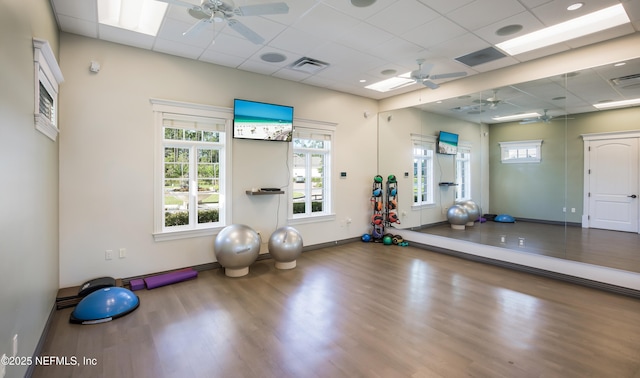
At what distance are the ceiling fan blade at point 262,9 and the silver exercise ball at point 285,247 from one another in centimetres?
324

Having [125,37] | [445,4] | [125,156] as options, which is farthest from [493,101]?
[125,156]

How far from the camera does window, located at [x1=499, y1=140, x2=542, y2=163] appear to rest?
5250mm

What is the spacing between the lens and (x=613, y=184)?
4.61 m

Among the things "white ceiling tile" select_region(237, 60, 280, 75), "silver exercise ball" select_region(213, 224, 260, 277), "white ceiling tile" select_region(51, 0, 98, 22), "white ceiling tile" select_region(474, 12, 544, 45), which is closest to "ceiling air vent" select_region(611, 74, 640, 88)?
"white ceiling tile" select_region(474, 12, 544, 45)

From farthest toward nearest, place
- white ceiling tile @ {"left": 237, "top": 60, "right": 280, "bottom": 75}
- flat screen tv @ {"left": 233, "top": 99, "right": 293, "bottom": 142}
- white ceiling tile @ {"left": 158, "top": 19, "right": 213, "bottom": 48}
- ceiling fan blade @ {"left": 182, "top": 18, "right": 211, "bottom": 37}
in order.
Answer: flat screen tv @ {"left": 233, "top": 99, "right": 293, "bottom": 142} < white ceiling tile @ {"left": 237, "top": 60, "right": 280, "bottom": 75} < white ceiling tile @ {"left": 158, "top": 19, "right": 213, "bottom": 48} < ceiling fan blade @ {"left": 182, "top": 18, "right": 211, "bottom": 37}

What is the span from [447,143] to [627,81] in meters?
3.00

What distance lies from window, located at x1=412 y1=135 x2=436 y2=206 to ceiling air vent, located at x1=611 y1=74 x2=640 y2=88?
125 inches

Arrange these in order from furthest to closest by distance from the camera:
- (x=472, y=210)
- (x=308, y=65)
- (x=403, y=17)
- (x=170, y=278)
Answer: (x=472, y=210) → (x=308, y=65) → (x=170, y=278) → (x=403, y=17)

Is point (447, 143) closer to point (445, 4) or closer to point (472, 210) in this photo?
point (472, 210)

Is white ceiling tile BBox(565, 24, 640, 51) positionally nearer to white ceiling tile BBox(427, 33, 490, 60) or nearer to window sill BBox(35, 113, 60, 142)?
white ceiling tile BBox(427, 33, 490, 60)

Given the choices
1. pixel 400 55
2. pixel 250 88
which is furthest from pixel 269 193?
pixel 400 55

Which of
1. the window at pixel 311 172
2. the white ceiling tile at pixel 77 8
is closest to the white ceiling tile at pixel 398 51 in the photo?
the window at pixel 311 172

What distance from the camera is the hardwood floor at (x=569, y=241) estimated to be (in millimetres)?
4230

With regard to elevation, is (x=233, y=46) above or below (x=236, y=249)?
above
